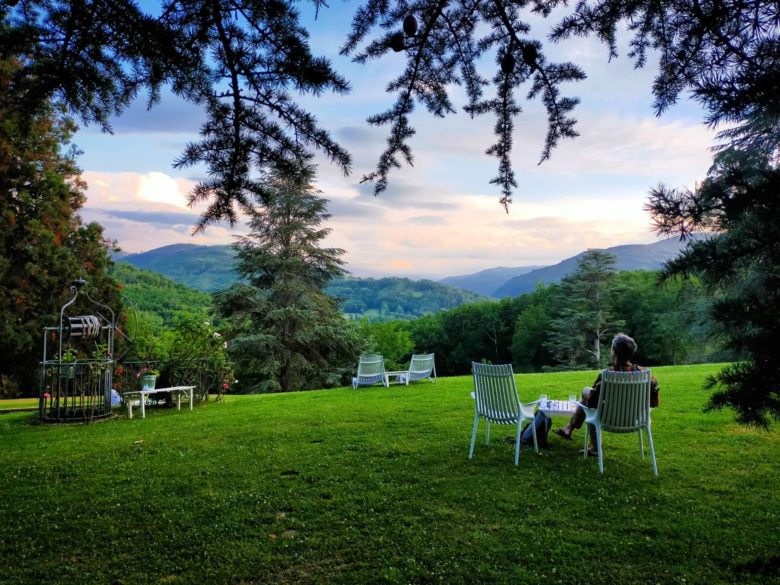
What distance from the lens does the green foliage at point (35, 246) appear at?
18188 millimetres

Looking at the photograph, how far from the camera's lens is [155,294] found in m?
52.8

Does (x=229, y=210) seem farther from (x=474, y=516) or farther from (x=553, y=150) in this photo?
(x=474, y=516)

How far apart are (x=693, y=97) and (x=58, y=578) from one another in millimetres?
4346

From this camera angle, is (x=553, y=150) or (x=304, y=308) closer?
(x=553, y=150)

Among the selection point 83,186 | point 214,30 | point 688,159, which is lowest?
point 688,159

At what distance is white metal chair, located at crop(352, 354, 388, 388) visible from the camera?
506 inches

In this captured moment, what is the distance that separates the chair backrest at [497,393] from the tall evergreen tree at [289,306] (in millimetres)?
19207

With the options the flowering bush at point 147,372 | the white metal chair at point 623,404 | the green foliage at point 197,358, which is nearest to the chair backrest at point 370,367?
the green foliage at point 197,358

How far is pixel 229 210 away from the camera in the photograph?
9.23 feet

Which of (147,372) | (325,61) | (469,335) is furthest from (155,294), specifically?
(325,61)

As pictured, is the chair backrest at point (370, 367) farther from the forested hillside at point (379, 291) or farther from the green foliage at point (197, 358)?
the forested hillside at point (379, 291)

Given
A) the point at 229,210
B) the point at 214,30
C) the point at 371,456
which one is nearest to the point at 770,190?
the point at 229,210

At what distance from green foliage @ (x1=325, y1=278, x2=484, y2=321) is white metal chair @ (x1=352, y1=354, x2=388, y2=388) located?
296 feet

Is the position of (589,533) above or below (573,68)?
below
